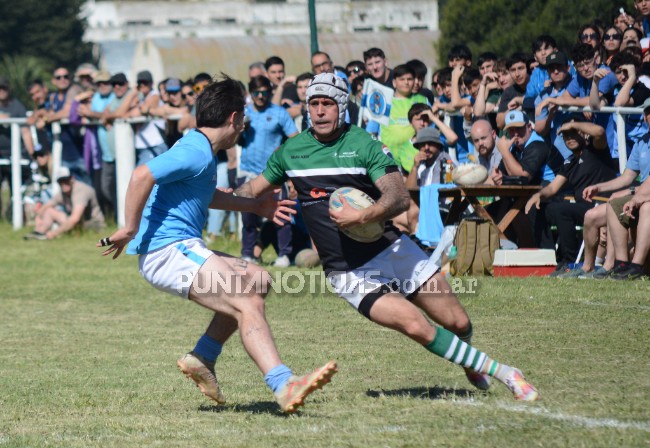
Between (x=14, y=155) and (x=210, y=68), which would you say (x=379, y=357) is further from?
(x=210, y=68)

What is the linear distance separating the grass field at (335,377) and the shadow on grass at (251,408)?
0.08 feet

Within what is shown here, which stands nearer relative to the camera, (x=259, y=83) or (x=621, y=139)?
(x=621, y=139)

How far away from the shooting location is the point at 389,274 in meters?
7.05

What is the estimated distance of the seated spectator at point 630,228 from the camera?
11.4 metres

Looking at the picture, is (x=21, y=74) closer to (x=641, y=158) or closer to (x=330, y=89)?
(x=641, y=158)

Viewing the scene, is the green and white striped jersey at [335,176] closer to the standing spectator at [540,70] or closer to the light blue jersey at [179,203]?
the light blue jersey at [179,203]

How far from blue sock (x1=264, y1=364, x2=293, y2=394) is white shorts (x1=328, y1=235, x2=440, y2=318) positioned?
729 millimetres

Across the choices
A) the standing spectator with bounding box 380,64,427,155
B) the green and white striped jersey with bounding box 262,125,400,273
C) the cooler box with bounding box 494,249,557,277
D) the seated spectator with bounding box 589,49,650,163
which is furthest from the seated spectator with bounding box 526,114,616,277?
the green and white striped jersey with bounding box 262,125,400,273

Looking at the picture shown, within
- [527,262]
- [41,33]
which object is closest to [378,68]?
[527,262]

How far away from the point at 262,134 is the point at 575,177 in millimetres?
4111

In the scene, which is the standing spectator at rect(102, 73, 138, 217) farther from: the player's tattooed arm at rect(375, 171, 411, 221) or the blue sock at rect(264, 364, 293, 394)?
the blue sock at rect(264, 364, 293, 394)

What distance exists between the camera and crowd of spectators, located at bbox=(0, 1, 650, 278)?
12.5 meters

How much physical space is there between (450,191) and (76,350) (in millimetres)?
5195

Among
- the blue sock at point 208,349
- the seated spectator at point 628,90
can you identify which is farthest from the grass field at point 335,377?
the seated spectator at point 628,90
